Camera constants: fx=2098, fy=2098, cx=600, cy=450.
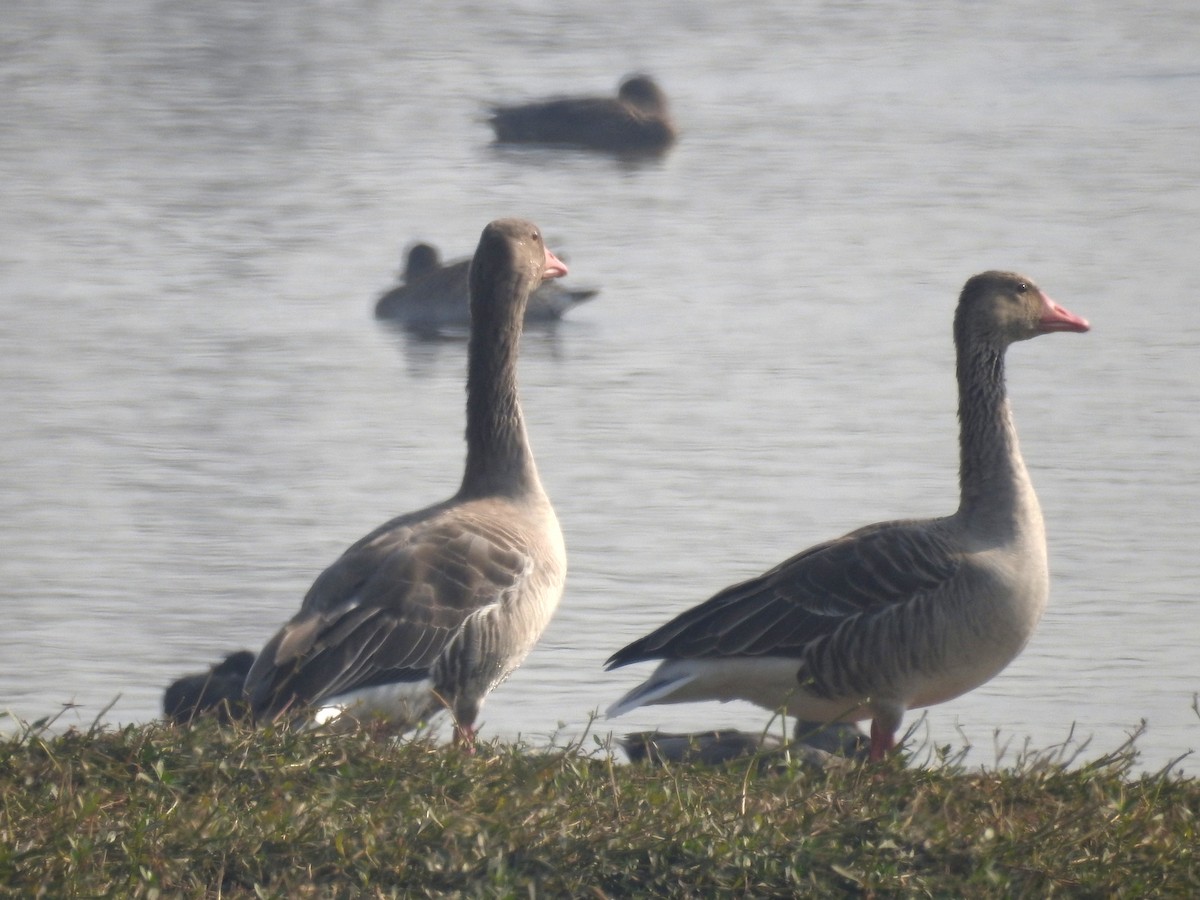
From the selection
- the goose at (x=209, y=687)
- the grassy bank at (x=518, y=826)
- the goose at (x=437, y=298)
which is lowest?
the goose at (x=209, y=687)

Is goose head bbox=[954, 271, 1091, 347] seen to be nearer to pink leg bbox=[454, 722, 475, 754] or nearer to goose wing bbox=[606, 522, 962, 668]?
goose wing bbox=[606, 522, 962, 668]

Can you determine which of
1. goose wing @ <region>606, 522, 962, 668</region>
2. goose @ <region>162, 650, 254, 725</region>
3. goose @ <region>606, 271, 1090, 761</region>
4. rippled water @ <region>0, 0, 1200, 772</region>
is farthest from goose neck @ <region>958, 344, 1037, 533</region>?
goose @ <region>162, 650, 254, 725</region>

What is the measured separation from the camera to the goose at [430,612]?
19.9ft

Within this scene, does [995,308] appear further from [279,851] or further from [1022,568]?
[279,851]

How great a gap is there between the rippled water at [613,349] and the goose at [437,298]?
7.7 inches

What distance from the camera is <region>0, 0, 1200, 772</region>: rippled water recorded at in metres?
8.57

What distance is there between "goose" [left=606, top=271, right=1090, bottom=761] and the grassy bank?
1.56 m

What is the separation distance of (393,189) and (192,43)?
34.5 ft

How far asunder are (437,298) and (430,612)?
766cm

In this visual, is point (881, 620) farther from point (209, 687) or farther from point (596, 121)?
point (596, 121)

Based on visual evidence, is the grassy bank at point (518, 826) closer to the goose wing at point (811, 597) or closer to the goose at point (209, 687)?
the goose wing at point (811, 597)

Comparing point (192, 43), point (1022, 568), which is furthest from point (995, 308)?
point (192, 43)

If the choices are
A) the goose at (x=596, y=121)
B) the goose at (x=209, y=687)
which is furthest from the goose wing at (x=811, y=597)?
the goose at (x=596, y=121)

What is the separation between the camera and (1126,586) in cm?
888
